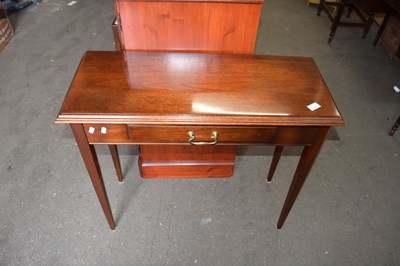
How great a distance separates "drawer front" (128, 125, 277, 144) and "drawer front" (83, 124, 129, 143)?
3 cm

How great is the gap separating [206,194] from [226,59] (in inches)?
34.2

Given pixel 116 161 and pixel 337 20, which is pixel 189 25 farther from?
pixel 337 20

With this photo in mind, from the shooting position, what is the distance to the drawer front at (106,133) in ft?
3.67

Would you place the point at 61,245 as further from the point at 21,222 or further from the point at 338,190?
the point at 338,190

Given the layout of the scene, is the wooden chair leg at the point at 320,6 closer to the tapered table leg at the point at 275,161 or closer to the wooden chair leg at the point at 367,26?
the wooden chair leg at the point at 367,26

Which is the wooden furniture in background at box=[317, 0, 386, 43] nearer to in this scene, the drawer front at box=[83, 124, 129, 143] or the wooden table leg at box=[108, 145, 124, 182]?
the wooden table leg at box=[108, 145, 124, 182]

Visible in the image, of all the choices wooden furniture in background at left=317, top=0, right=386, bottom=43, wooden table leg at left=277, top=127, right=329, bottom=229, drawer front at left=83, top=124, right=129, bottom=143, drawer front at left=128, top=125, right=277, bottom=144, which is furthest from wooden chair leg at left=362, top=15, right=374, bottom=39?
drawer front at left=83, top=124, right=129, bottom=143

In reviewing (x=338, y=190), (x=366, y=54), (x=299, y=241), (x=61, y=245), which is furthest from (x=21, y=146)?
(x=366, y=54)

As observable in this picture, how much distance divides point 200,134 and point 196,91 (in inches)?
6.6

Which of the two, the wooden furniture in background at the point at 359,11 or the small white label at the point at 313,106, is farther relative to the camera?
the wooden furniture in background at the point at 359,11

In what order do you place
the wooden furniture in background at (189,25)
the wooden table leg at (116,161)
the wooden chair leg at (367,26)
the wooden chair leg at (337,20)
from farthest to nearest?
the wooden chair leg at (367,26) → the wooden chair leg at (337,20) → the wooden table leg at (116,161) → the wooden furniture in background at (189,25)

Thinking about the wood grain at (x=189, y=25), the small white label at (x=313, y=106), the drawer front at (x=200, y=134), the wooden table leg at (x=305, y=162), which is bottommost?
the wooden table leg at (x=305, y=162)

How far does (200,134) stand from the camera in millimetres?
1167

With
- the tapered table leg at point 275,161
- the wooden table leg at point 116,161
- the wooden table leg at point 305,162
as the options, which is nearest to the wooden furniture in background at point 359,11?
the tapered table leg at point 275,161
